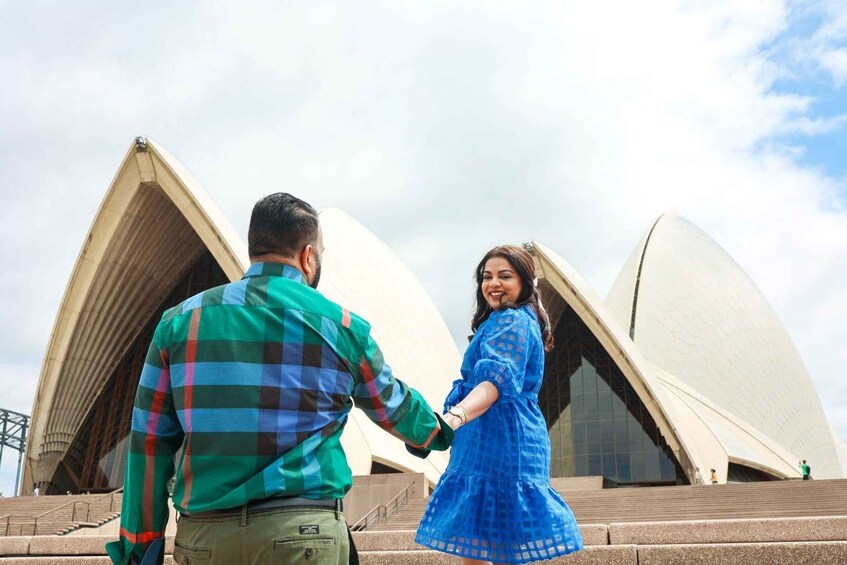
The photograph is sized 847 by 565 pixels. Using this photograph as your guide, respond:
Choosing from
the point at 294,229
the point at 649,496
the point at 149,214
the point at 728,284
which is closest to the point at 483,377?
the point at 294,229

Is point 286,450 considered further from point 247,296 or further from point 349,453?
point 349,453

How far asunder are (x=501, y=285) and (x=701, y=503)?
10143 mm

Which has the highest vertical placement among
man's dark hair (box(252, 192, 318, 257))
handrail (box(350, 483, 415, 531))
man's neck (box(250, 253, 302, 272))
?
man's dark hair (box(252, 192, 318, 257))

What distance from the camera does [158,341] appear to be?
1.89m

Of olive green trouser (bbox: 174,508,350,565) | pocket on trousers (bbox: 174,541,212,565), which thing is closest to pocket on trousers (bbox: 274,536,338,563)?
olive green trouser (bbox: 174,508,350,565)

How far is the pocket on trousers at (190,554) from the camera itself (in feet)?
5.73

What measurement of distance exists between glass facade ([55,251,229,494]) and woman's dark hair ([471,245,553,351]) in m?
18.7

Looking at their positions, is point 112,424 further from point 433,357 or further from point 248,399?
point 248,399

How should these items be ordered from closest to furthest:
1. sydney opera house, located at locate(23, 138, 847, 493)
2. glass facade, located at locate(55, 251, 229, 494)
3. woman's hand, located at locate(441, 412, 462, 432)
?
woman's hand, located at locate(441, 412, 462, 432) → sydney opera house, located at locate(23, 138, 847, 493) → glass facade, located at locate(55, 251, 229, 494)

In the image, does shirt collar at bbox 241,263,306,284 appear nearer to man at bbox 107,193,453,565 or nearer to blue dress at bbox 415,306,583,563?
man at bbox 107,193,453,565

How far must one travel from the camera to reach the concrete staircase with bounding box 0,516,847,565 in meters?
3.83

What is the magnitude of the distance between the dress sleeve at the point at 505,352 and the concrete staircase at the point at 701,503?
7.84 m

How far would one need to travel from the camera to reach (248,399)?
1785 mm

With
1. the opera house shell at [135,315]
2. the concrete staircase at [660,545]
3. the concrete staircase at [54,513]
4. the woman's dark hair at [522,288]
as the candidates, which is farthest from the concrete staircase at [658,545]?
the opera house shell at [135,315]
